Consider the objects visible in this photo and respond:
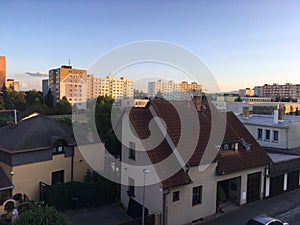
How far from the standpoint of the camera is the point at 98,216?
53.1 ft

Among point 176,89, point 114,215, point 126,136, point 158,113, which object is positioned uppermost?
point 176,89

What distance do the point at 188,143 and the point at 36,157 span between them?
35.1 ft

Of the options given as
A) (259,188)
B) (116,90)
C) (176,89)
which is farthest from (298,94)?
(259,188)

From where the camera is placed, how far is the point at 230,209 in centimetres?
1709

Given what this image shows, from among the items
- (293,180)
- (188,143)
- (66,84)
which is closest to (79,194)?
(188,143)

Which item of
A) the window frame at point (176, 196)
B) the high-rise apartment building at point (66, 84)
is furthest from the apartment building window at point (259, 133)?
the high-rise apartment building at point (66, 84)

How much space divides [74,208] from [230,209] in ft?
32.7

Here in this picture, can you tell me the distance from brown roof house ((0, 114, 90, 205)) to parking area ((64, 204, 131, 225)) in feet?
12.8

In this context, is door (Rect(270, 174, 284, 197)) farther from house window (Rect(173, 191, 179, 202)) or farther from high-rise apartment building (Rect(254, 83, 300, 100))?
high-rise apartment building (Rect(254, 83, 300, 100))

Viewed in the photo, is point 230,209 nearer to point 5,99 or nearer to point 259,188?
point 259,188

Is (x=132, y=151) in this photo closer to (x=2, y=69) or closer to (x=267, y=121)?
(x=267, y=121)

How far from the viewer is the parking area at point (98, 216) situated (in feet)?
50.4

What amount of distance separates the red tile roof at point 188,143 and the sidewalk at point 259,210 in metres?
2.70

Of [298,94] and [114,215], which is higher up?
[298,94]
